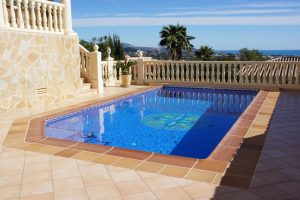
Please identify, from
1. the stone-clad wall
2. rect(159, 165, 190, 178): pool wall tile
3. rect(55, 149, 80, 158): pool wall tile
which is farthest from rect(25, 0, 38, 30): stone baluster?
rect(159, 165, 190, 178): pool wall tile

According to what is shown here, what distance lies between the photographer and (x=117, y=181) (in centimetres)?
305

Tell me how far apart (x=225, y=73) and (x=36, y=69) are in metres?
6.68

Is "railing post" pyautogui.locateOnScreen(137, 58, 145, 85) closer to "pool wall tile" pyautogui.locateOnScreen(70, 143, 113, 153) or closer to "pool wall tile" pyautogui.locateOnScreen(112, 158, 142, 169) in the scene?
"pool wall tile" pyautogui.locateOnScreen(70, 143, 113, 153)

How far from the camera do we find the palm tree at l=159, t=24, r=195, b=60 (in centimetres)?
2475

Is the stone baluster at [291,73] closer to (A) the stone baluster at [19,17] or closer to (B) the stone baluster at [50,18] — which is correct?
(B) the stone baluster at [50,18]

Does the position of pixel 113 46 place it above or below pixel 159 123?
above

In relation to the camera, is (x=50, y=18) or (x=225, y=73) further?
(x=225, y=73)

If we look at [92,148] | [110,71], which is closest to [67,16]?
[110,71]

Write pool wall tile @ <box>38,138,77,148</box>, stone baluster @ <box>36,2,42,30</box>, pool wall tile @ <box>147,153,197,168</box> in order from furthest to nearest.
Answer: stone baluster @ <box>36,2,42,30</box> < pool wall tile @ <box>38,138,77,148</box> < pool wall tile @ <box>147,153,197,168</box>

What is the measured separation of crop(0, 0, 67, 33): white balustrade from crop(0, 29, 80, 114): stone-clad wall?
221 millimetres

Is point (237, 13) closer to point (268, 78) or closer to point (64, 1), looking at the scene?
point (268, 78)

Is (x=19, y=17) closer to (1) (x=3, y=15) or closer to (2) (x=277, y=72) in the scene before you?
(1) (x=3, y=15)

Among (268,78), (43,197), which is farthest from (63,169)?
(268,78)

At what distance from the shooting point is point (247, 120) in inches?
217
